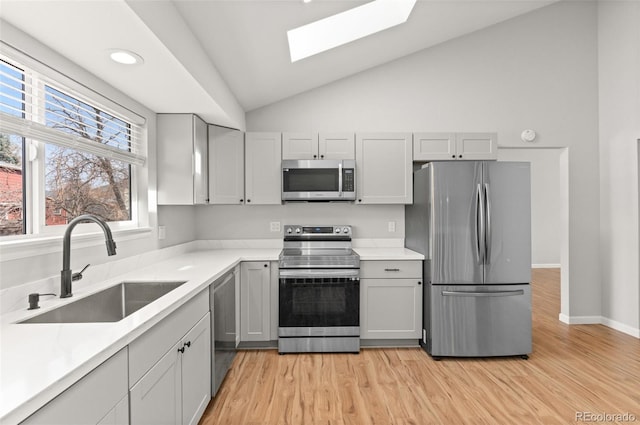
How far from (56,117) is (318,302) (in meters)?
2.19

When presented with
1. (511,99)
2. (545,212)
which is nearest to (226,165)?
(511,99)

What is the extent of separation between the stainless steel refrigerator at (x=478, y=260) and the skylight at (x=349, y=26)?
4.14 feet

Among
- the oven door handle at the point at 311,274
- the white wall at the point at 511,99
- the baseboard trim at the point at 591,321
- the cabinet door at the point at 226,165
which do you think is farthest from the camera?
the white wall at the point at 511,99

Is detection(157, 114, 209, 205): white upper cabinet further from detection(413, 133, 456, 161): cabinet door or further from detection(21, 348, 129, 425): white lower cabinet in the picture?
detection(413, 133, 456, 161): cabinet door

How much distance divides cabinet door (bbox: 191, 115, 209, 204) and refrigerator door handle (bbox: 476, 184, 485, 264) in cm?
234

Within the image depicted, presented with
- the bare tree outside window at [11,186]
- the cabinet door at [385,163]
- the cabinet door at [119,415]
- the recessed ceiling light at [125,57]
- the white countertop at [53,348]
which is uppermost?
the recessed ceiling light at [125,57]

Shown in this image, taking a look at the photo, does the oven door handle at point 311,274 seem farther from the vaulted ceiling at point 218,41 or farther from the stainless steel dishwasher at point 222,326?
the vaulted ceiling at point 218,41

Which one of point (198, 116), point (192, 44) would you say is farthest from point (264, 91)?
point (192, 44)

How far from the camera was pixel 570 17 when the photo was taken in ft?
11.7

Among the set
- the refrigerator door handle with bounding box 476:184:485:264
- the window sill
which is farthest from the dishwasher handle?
the window sill

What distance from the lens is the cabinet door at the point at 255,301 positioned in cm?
292

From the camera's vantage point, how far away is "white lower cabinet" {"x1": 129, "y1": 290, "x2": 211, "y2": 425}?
1.21 m

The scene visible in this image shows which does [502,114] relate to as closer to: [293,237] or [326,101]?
[326,101]
